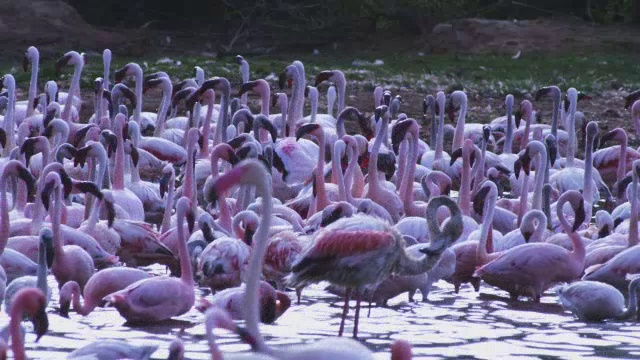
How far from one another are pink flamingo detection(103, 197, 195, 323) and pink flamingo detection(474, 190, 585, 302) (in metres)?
2.01

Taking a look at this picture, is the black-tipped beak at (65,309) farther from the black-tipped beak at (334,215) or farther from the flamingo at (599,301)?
the flamingo at (599,301)

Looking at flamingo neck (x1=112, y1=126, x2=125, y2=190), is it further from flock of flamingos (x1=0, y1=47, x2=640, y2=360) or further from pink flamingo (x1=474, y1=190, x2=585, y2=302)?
pink flamingo (x1=474, y1=190, x2=585, y2=302)

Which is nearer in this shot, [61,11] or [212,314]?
[212,314]

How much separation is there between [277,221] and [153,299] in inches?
84.0

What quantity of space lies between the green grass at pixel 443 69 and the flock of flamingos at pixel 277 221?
4.24 m

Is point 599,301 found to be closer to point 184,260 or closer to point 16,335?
point 184,260

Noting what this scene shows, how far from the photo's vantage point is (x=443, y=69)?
2006 cm

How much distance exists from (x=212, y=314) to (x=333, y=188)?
6.25 meters

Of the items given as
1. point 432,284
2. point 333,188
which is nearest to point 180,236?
point 432,284

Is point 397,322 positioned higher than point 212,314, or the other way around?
point 212,314

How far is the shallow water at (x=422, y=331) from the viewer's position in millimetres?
7051

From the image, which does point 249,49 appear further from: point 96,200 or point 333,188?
point 96,200

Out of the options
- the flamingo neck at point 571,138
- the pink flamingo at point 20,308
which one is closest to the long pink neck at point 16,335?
the pink flamingo at point 20,308

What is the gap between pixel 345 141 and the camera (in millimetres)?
11219
